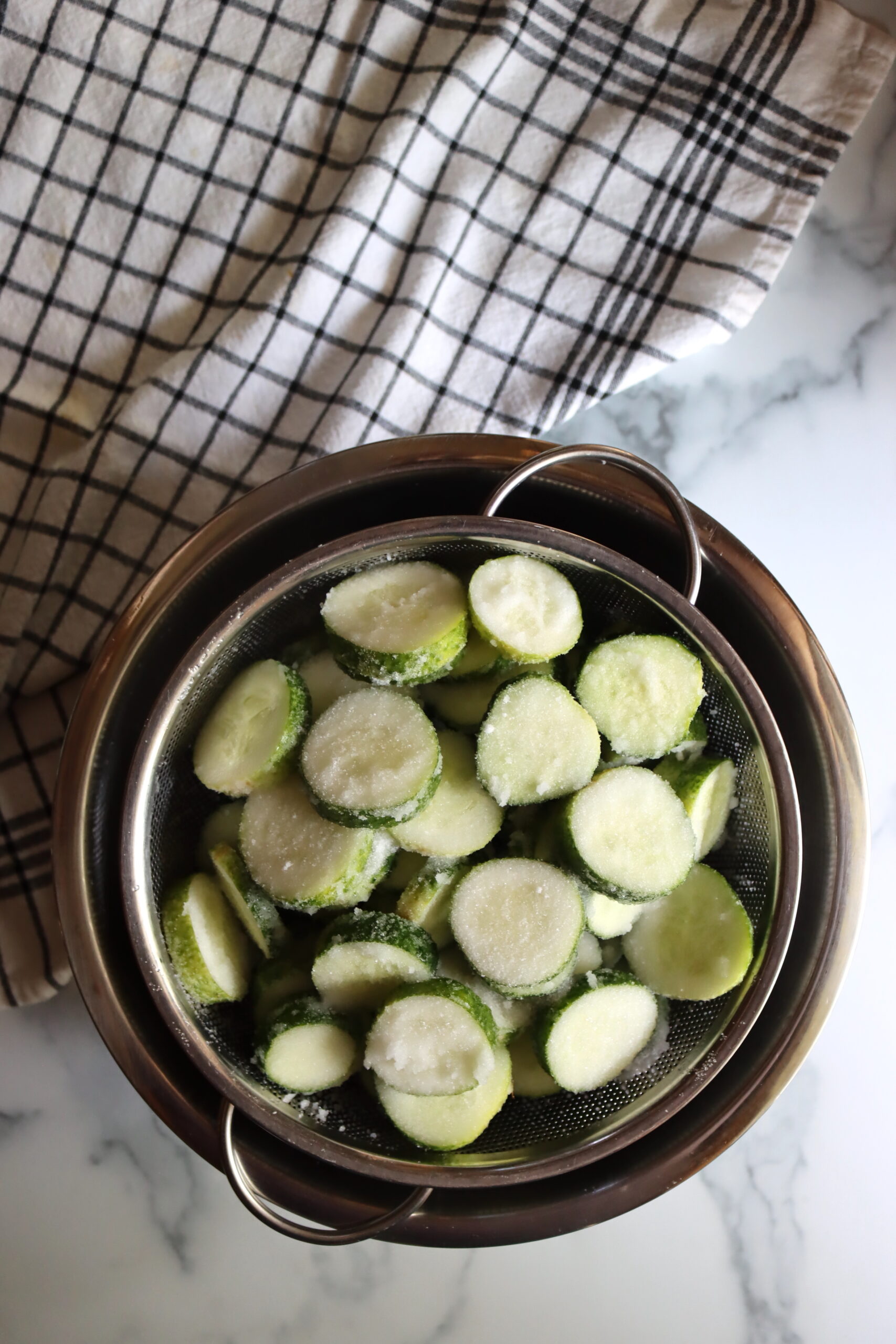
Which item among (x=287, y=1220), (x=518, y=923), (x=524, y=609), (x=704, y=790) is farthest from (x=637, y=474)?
(x=287, y=1220)

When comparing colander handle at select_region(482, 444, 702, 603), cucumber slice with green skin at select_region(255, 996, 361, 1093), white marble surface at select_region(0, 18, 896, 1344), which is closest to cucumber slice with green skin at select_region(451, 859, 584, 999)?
cucumber slice with green skin at select_region(255, 996, 361, 1093)

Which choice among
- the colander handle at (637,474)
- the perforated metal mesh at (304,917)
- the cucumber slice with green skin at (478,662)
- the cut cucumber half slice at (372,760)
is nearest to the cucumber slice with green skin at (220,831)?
the perforated metal mesh at (304,917)

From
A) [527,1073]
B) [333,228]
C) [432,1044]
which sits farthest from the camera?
[333,228]

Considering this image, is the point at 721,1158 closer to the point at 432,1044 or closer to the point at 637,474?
the point at 432,1044

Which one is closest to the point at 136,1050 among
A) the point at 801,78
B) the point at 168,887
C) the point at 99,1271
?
the point at 168,887

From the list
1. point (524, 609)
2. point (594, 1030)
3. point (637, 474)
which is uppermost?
point (637, 474)

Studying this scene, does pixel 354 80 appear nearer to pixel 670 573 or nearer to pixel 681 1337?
pixel 670 573
